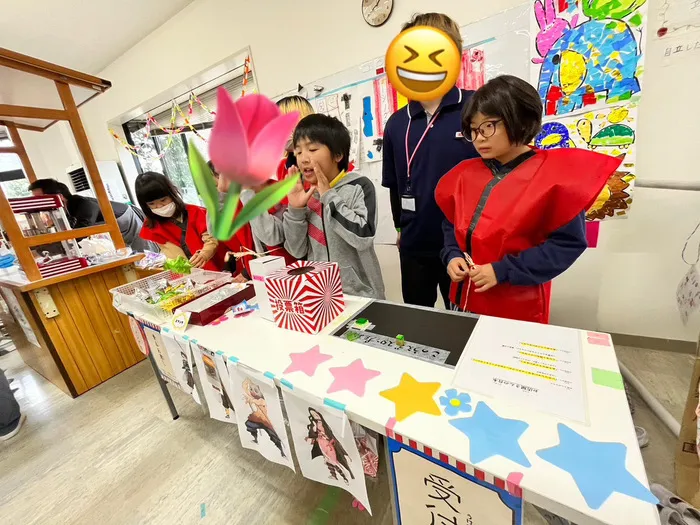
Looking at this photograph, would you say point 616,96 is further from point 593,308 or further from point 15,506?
point 15,506

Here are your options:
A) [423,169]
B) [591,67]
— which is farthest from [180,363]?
[591,67]

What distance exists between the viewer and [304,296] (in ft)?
2.49

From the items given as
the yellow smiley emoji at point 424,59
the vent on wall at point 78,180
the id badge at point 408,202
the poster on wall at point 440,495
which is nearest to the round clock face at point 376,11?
the id badge at point 408,202

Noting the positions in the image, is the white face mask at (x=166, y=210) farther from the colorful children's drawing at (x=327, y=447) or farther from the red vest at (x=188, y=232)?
the colorful children's drawing at (x=327, y=447)

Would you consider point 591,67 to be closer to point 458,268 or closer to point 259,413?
point 458,268

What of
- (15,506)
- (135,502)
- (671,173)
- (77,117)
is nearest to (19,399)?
(15,506)

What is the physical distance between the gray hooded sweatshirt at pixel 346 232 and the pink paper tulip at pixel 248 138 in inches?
23.7

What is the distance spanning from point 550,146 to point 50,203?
266 cm

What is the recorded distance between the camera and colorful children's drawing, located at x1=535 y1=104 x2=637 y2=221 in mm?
1278

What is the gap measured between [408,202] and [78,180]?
4.65 metres

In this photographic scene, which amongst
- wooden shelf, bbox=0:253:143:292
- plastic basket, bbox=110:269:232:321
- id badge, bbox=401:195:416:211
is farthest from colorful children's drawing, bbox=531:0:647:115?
wooden shelf, bbox=0:253:143:292

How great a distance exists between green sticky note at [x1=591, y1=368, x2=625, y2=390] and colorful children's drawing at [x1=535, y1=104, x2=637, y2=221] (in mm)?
1177

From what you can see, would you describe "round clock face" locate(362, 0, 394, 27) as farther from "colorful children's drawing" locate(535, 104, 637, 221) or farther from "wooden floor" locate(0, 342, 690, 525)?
"wooden floor" locate(0, 342, 690, 525)

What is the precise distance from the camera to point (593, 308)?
1.57m
